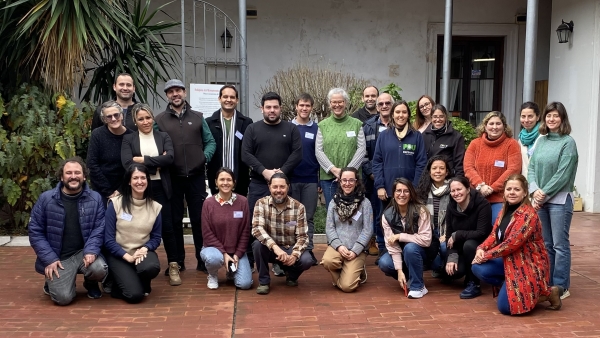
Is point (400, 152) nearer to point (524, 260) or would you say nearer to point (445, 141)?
point (445, 141)

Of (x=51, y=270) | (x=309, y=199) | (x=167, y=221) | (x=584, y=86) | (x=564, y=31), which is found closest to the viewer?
(x=51, y=270)

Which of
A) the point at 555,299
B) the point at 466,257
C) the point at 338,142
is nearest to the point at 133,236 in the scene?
the point at 338,142

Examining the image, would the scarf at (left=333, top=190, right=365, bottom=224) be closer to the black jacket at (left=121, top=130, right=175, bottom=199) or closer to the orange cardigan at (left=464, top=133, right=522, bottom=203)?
the orange cardigan at (left=464, top=133, right=522, bottom=203)

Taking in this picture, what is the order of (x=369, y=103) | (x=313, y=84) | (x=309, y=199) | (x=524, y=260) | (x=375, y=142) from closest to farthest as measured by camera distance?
(x=524, y=260) → (x=309, y=199) → (x=375, y=142) → (x=369, y=103) → (x=313, y=84)

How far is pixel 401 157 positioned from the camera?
20.4 ft

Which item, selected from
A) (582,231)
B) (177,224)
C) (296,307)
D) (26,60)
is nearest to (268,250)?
(296,307)

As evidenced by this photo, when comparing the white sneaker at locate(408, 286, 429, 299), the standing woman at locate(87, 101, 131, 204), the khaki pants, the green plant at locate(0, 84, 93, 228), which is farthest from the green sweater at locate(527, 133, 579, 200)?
the green plant at locate(0, 84, 93, 228)

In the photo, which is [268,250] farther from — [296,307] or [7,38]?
[7,38]

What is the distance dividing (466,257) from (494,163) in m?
0.95

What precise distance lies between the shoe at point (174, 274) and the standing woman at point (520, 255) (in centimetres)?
285

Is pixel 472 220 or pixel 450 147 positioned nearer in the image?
pixel 472 220

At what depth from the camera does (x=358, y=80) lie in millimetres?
12125

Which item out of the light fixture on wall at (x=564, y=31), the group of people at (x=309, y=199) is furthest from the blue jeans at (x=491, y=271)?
the light fixture on wall at (x=564, y=31)

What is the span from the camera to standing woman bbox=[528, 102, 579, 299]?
5.15 meters
